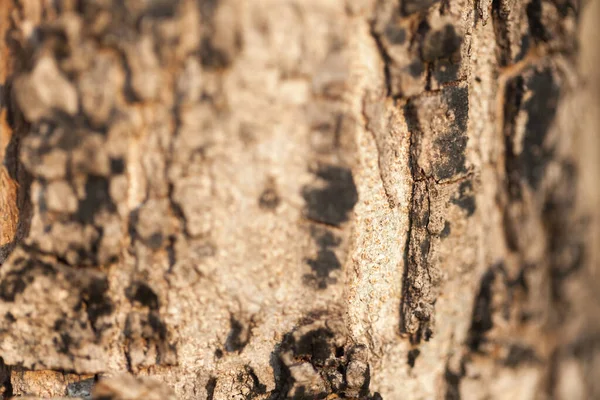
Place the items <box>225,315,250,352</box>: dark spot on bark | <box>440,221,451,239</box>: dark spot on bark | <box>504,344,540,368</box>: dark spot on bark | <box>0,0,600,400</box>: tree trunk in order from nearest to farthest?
1. <box>0,0,600,400</box>: tree trunk
2. <box>225,315,250,352</box>: dark spot on bark
3. <box>440,221,451,239</box>: dark spot on bark
4. <box>504,344,540,368</box>: dark spot on bark

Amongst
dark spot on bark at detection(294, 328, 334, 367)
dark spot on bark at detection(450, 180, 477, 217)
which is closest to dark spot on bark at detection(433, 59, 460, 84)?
dark spot on bark at detection(450, 180, 477, 217)

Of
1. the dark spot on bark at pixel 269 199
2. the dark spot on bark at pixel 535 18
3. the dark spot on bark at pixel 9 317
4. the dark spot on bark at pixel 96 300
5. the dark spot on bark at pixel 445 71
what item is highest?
the dark spot on bark at pixel 535 18

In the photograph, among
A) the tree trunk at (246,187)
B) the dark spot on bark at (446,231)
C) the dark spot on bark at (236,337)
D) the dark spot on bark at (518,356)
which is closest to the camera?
the tree trunk at (246,187)

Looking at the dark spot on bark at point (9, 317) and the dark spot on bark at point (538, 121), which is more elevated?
the dark spot on bark at point (538, 121)

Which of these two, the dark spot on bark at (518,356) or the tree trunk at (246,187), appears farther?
the dark spot on bark at (518,356)

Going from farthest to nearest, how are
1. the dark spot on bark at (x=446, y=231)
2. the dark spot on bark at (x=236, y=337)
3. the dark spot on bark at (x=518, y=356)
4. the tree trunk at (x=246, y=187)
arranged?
1. the dark spot on bark at (x=518, y=356)
2. the dark spot on bark at (x=446, y=231)
3. the dark spot on bark at (x=236, y=337)
4. the tree trunk at (x=246, y=187)

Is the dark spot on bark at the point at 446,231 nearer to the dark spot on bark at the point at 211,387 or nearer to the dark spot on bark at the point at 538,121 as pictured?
the dark spot on bark at the point at 538,121

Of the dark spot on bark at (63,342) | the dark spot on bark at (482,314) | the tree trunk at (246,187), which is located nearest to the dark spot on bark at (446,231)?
the tree trunk at (246,187)

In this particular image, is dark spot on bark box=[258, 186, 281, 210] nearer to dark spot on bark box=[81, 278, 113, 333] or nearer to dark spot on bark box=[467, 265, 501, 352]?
dark spot on bark box=[81, 278, 113, 333]
